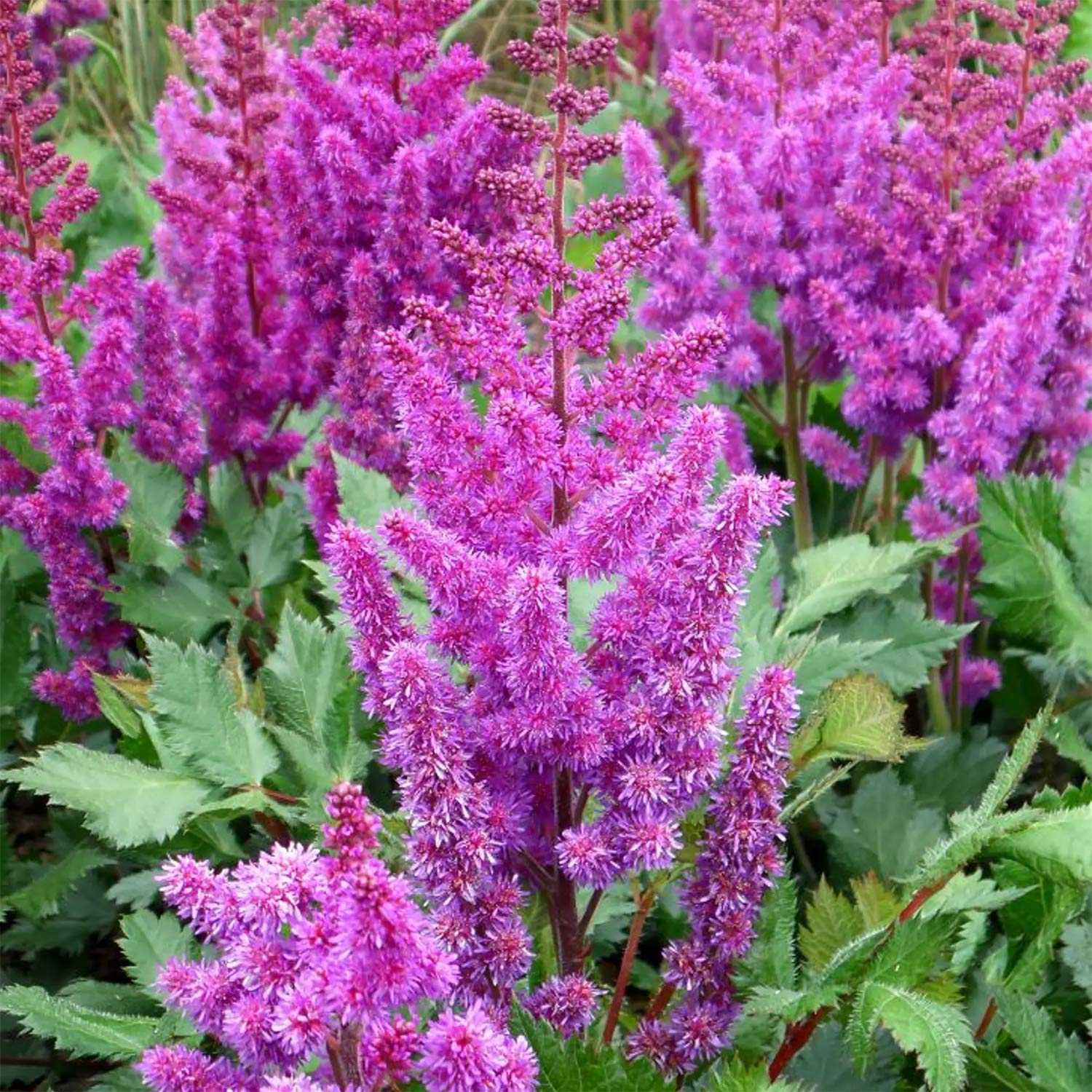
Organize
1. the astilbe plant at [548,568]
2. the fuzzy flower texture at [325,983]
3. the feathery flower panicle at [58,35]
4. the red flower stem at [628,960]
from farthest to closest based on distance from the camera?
the feathery flower panicle at [58,35], the red flower stem at [628,960], the astilbe plant at [548,568], the fuzzy flower texture at [325,983]

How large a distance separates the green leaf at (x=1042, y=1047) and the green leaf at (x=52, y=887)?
115cm

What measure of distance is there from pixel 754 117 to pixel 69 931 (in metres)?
1.70

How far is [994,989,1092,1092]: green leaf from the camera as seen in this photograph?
5.18 feet

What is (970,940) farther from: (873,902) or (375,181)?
(375,181)

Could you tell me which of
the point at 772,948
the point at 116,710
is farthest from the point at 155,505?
the point at 772,948

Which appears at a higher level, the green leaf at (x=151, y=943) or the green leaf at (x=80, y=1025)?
the green leaf at (x=80, y=1025)

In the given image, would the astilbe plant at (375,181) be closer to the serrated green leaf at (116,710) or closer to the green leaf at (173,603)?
the green leaf at (173,603)

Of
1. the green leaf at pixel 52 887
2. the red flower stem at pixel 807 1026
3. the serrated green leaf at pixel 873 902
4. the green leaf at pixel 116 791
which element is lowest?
the green leaf at pixel 52 887

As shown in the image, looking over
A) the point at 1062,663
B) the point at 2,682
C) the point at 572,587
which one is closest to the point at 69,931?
the point at 2,682

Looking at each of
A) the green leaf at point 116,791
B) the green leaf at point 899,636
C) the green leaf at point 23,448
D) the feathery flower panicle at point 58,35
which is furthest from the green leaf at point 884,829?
the feathery flower panicle at point 58,35

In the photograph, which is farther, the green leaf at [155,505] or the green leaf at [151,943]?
the green leaf at [155,505]

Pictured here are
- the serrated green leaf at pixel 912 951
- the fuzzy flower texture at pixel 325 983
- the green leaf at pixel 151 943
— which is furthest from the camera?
the green leaf at pixel 151 943

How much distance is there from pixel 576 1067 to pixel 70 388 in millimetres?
1174

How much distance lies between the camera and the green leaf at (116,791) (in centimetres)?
160
